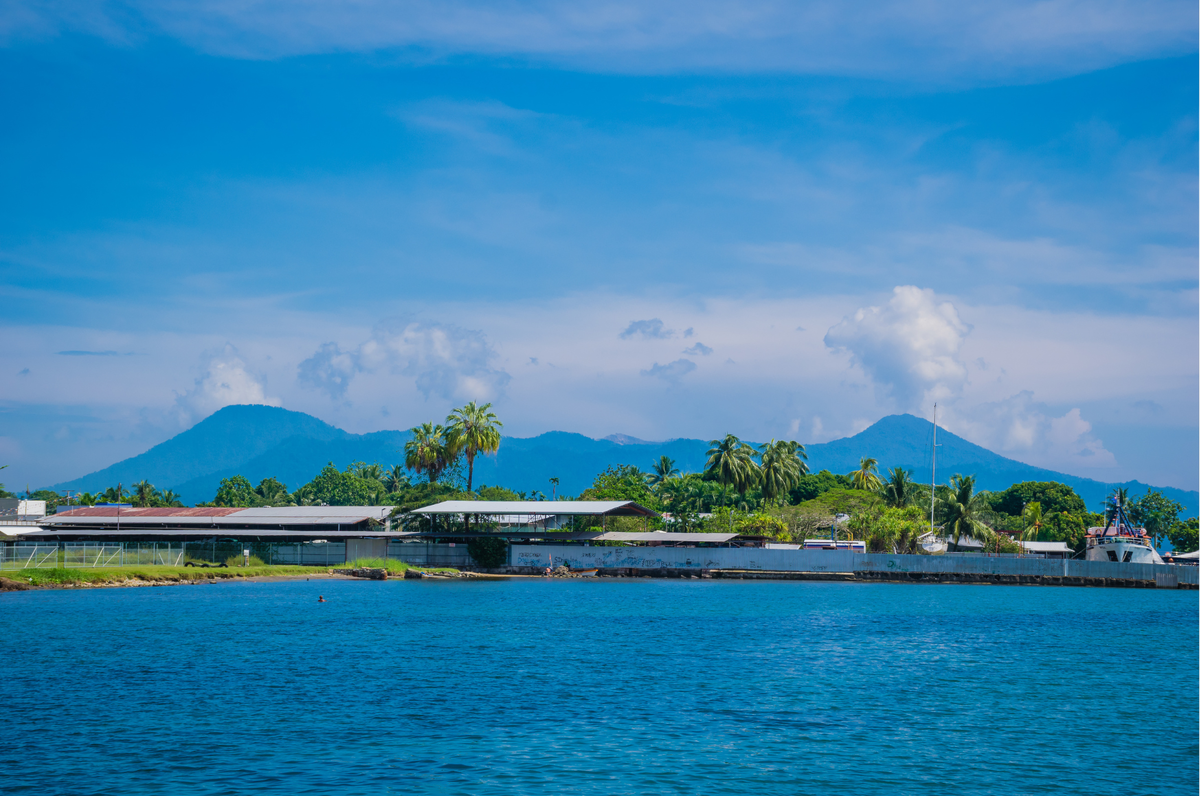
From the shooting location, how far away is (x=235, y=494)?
16775cm

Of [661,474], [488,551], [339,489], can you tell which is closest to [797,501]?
[661,474]

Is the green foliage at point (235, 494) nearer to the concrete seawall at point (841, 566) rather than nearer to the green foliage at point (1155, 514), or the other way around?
the concrete seawall at point (841, 566)

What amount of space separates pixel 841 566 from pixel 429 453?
51.2 m

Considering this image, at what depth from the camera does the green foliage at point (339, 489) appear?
190m

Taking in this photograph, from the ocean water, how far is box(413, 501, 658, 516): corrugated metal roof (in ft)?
110

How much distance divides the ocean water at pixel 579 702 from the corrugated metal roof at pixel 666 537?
38.5 metres

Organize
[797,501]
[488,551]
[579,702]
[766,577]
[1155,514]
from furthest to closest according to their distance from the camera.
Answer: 1. [797,501]
2. [1155,514]
3. [488,551]
4. [766,577]
5. [579,702]

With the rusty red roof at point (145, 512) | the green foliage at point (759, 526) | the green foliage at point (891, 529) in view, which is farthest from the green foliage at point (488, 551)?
the green foliage at point (891, 529)

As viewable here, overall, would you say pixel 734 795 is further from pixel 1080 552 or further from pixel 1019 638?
pixel 1080 552

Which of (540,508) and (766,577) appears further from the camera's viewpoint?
(540,508)

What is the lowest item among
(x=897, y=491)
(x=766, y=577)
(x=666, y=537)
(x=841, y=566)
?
(x=766, y=577)

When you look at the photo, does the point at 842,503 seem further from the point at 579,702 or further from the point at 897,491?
the point at 579,702

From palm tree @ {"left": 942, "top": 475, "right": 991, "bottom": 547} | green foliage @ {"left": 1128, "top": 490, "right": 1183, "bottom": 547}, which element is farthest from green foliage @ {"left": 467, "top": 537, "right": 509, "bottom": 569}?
green foliage @ {"left": 1128, "top": 490, "right": 1183, "bottom": 547}

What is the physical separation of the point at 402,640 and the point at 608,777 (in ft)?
80.8
